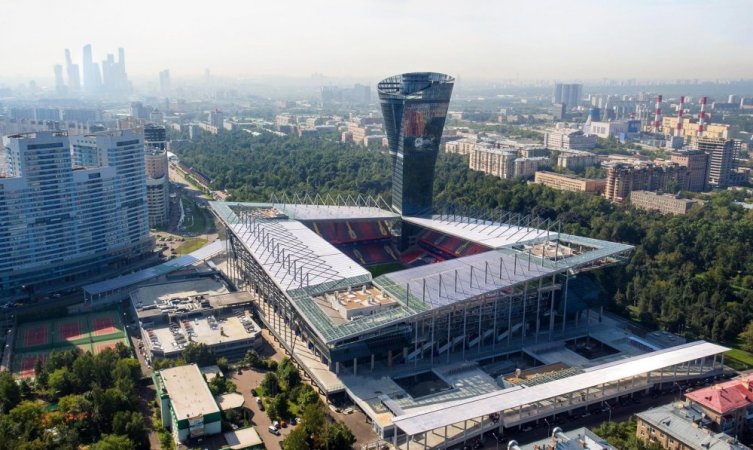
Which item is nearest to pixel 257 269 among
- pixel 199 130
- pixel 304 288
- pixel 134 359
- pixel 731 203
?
pixel 304 288

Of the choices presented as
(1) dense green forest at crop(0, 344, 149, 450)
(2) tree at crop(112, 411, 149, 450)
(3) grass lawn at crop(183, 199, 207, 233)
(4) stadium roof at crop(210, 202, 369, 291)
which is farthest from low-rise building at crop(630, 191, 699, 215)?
(2) tree at crop(112, 411, 149, 450)

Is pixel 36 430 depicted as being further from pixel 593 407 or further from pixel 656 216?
pixel 656 216

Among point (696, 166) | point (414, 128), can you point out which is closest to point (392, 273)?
point (414, 128)

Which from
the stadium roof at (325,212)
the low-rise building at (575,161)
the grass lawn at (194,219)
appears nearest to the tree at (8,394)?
the stadium roof at (325,212)

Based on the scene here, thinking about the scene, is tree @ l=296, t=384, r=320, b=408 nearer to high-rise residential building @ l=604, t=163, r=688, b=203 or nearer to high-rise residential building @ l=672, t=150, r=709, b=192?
high-rise residential building @ l=604, t=163, r=688, b=203

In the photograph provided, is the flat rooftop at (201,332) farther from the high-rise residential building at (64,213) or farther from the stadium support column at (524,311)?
the stadium support column at (524,311)
